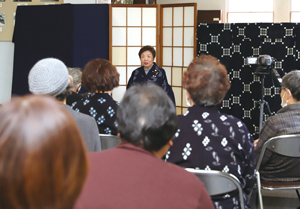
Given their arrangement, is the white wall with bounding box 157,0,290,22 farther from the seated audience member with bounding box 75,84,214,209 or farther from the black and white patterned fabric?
the seated audience member with bounding box 75,84,214,209

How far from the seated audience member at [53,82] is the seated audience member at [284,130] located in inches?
43.6

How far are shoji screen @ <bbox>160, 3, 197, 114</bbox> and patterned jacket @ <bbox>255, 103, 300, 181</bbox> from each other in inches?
118

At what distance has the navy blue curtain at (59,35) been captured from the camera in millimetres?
→ 5086

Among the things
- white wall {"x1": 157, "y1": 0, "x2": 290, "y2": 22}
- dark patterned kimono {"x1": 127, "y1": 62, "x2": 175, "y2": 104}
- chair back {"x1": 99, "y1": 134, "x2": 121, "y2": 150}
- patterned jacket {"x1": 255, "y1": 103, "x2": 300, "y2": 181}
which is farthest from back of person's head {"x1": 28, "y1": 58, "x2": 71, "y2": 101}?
white wall {"x1": 157, "y1": 0, "x2": 290, "y2": 22}

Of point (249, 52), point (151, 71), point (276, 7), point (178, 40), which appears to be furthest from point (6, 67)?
point (276, 7)

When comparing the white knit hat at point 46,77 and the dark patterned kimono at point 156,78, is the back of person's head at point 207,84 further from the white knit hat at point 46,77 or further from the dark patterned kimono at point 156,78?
the dark patterned kimono at point 156,78

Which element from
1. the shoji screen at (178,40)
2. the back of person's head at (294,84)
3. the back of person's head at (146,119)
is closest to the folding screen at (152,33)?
the shoji screen at (178,40)

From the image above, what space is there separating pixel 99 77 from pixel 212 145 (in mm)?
1038

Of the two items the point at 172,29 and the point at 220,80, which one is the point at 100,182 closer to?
the point at 220,80

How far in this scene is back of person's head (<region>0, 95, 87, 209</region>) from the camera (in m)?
0.50

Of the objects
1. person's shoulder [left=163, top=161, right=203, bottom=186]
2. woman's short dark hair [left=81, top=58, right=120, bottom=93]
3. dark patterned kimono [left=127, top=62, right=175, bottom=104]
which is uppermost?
woman's short dark hair [left=81, top=58, right=120, bottom=93]

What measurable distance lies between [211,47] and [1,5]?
322 cm

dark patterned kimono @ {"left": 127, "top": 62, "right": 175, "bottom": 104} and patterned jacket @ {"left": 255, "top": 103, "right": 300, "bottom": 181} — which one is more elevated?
dark patterned kimono @ {"left": 127, "top": 62, "right": 175, "bottom": 104}

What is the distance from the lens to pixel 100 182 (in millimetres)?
926
